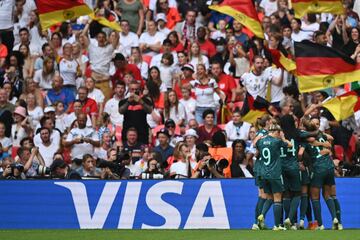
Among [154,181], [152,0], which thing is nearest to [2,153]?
[154,181]

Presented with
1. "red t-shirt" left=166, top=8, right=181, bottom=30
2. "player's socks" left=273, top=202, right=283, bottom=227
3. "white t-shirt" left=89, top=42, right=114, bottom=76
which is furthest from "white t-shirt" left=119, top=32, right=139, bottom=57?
"player's socks" left=273, top=202, right=283, bottom=227

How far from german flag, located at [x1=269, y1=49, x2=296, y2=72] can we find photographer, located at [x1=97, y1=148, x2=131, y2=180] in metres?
3.98

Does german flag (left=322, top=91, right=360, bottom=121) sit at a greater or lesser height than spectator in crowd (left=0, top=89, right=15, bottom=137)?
greater

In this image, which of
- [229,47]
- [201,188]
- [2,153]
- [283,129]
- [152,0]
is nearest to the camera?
[283,129]

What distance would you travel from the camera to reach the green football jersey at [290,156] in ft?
83.1

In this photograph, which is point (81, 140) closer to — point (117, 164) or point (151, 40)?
point (117, 164)

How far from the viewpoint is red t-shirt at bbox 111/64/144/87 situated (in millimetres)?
32750

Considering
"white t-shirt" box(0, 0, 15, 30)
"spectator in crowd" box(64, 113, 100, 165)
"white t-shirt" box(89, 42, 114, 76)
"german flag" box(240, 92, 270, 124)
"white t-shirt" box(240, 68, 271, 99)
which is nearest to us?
"german flag" box(240, 92, 270, 124)

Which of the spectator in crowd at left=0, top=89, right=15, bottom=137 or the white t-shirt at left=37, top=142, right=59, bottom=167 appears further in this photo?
the spectator in crowd at left=0, top=89, right=15, bottom=137

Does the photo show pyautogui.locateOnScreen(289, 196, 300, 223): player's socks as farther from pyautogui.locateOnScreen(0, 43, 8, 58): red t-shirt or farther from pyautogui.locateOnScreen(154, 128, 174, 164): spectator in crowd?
pyautogui.locateOnScreen(0, 43, 8, 58): red t-shirt

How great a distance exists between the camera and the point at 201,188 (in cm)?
2753

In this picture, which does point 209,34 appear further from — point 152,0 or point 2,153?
point 2,153

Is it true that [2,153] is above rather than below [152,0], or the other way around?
below

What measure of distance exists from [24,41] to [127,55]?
262 centimetres
